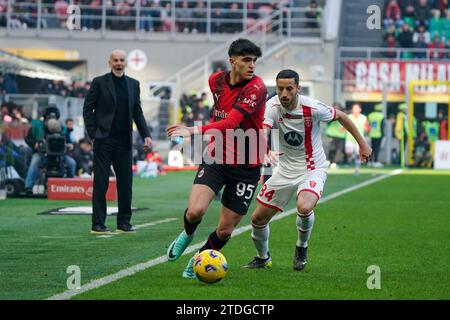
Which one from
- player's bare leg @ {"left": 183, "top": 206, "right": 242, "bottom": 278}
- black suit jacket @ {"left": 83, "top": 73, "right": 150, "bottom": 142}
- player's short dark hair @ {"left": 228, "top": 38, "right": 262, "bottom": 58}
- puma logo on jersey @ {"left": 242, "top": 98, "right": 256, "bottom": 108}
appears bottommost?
player's bare leg @ {"left": 183, "top": 206, "right": 242, "bottom": 278}

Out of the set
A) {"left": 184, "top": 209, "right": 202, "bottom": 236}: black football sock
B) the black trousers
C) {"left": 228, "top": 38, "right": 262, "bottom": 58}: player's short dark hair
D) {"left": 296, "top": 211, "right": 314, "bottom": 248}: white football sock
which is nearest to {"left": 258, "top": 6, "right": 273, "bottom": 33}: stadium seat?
the black trousers

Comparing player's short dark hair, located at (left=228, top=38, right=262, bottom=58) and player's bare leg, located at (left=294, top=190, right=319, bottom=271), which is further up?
player's short dark hair, located at (left=228, top=38, right=262, bottom=58)

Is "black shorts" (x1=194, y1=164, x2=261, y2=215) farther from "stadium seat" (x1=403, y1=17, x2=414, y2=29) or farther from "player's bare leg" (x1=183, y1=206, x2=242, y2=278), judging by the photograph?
"stadium seat" (x1=403, y1=17, x2=414, y2=29)

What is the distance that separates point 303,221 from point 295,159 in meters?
0.63

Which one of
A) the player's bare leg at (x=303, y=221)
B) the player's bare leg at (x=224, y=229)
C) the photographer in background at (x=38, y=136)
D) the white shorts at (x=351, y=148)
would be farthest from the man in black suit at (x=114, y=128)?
the white shorts at (x=351, y=148)

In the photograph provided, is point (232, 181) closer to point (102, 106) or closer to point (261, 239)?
point (261, 239)

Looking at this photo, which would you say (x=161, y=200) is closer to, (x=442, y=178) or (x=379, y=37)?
(x=442, y=178)

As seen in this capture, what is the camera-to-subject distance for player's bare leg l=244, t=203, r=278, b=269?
11.2 meters

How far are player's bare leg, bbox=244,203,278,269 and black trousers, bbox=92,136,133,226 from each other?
3886 millimetres

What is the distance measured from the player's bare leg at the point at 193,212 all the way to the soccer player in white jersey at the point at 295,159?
85 centimetres

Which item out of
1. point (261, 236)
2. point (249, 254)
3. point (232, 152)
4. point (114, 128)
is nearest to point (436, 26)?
point (114, 128)

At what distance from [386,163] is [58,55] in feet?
42.7

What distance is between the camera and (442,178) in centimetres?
3186

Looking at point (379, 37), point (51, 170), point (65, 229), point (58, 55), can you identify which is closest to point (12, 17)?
point (58, 55)
